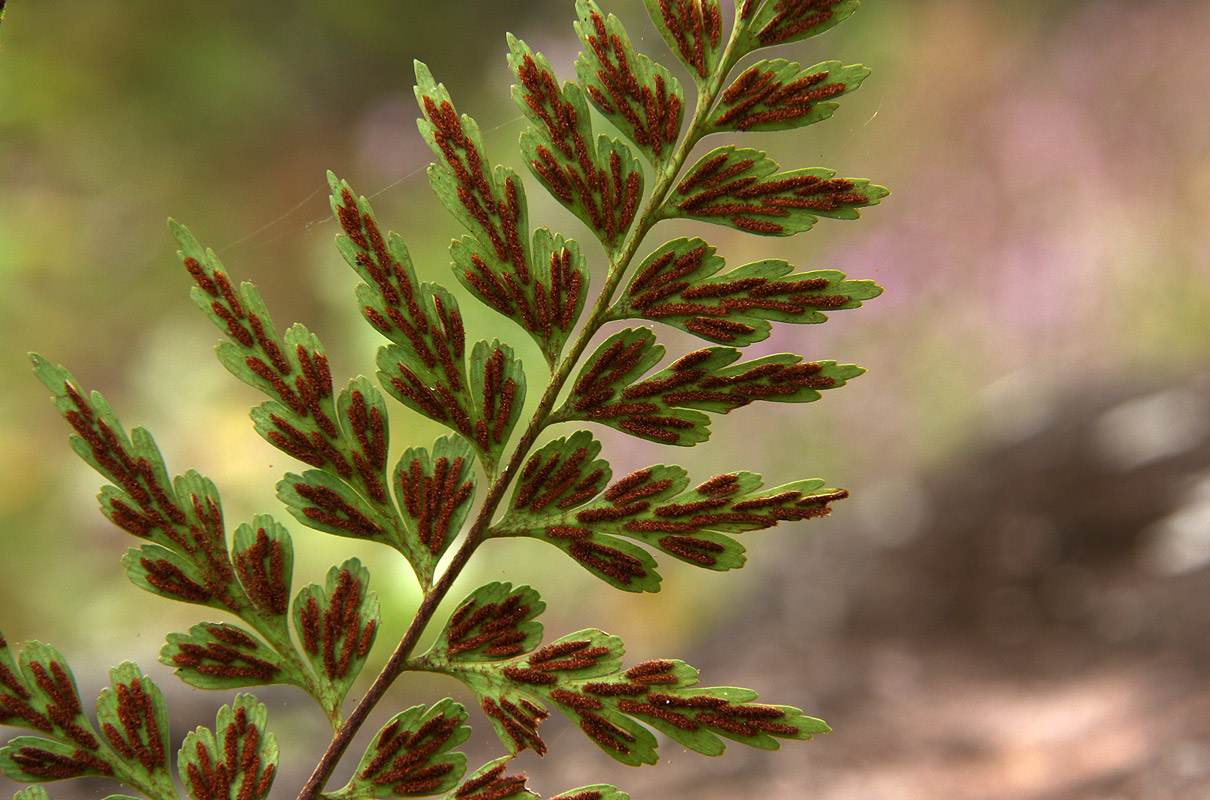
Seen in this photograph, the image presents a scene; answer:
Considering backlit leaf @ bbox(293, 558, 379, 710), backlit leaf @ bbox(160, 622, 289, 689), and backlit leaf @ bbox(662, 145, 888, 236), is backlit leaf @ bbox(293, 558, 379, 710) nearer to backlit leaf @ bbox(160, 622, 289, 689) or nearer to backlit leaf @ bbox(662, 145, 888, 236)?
backlit leaf @ bbox(160, 622, 289, 689)

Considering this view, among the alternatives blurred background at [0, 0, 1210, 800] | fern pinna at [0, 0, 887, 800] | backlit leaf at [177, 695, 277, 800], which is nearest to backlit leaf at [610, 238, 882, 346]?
fern pinna at [0, 0, 887, 800]

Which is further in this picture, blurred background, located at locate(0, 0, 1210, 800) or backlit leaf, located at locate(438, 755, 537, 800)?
blurred background, located at locate(0, 0, 1210, 800)

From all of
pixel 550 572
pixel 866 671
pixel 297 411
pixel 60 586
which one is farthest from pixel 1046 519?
pixel 60 586

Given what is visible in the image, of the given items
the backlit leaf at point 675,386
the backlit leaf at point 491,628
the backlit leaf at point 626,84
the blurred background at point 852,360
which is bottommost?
the backlit leaf at point 491,628

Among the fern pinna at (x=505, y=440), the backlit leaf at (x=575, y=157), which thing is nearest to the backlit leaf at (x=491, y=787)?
the fern pinna at (x=505, y=440)

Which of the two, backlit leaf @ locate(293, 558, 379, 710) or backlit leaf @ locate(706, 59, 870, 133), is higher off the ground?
backlit leaf @ locate(706, 59, 870, 133)

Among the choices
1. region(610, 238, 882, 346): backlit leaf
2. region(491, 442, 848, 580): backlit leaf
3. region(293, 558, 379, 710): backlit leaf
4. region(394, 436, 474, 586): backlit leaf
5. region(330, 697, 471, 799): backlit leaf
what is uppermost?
region(610, 238, 882, 346): backlit leaf

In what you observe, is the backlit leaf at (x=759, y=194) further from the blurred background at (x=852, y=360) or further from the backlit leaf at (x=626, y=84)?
the blurred background at (x=852, y=360)
